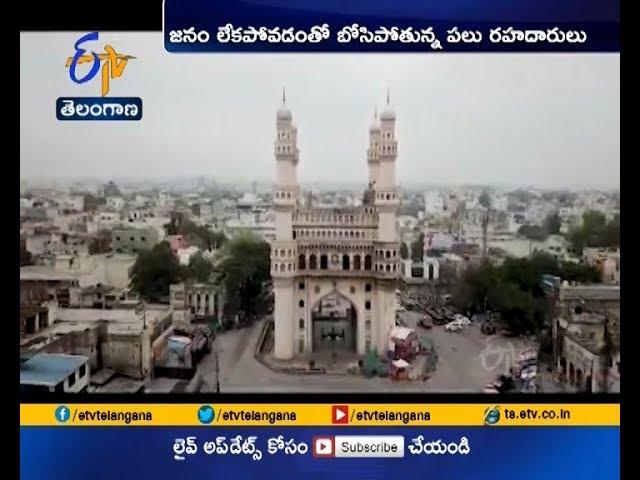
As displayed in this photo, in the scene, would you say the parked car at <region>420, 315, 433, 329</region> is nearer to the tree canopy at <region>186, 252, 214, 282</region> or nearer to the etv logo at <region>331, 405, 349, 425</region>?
the etv logo at <region>331, 405, 349, 425</region>

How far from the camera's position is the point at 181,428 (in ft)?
5.89

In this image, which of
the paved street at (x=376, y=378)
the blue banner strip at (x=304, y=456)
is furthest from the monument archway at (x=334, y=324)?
the blue banner strip at (x=304, y=456)

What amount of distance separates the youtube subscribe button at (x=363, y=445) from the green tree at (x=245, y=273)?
1.45 ft

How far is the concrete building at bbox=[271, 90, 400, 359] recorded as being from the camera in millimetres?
1926

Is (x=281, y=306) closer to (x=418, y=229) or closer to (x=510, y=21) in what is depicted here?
(x=418, y=229)

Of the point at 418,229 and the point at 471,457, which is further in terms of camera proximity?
the point at 418,229

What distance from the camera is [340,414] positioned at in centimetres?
180

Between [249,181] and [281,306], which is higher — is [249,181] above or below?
above

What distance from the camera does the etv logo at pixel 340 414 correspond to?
1.80 m

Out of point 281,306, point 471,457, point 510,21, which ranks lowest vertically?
point 471,457

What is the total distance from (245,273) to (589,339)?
1058 mm

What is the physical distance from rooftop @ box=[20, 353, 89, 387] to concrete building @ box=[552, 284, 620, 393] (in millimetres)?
1428
